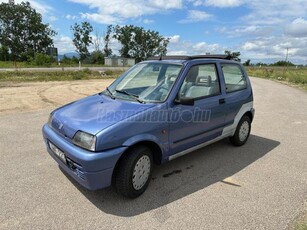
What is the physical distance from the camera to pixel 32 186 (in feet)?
11.2

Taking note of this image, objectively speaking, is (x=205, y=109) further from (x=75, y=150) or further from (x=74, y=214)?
(x=74, y=214)

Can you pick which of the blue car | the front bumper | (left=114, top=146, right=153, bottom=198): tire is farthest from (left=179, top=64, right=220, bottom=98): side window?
the front bumper

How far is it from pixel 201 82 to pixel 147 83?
2.91ft

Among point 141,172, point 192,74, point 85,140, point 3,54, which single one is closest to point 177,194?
point 141,172

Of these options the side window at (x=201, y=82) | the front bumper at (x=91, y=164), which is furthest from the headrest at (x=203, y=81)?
the front bumper at (x=91, y=164)

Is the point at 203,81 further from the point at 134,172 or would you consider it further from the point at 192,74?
the point at 134,172

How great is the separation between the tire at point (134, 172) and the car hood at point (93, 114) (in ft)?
1.56

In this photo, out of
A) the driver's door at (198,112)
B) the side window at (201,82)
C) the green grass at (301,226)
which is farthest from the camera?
the side window at (201,82)

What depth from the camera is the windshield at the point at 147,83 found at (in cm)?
359

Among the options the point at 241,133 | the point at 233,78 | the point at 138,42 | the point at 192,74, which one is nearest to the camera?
the point at 192,74

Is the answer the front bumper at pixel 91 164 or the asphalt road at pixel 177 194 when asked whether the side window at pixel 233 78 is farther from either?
the front bumper at pixel 91 164

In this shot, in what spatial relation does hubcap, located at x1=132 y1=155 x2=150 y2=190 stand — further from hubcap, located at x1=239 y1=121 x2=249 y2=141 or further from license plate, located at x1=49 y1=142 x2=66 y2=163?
hubcap, located at x1=239 y1=121 x2=249 y2=141

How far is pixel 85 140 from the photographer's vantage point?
2850 mm

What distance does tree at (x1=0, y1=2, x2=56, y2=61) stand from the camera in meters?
54.8
